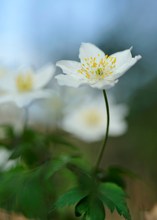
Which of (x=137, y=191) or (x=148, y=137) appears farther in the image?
(x=148, y=137)

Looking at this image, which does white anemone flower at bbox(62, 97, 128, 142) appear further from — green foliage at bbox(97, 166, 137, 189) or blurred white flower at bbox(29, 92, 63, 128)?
green foliage at bbox(97, 166, 137, 189)

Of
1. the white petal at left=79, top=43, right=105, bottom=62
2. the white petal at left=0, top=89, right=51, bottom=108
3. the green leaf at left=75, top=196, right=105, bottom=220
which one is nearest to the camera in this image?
the green leaf at left=75, top=196, right=105, bottom=220

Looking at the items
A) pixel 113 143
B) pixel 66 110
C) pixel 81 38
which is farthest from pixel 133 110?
pixel 66 110

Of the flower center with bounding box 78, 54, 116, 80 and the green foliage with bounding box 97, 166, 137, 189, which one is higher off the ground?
the flower center with bounding box 78, 54, 116, 80

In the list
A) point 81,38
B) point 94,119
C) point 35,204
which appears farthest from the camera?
point 81,38

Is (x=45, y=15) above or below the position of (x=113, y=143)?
above

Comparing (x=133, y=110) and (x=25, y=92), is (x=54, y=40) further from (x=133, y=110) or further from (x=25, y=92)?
(x=25, y=92)

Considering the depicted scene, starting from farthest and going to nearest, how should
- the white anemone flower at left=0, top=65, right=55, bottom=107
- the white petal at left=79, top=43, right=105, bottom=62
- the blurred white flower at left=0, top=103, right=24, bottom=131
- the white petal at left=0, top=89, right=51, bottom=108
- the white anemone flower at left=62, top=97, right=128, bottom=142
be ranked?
the white anemone flower at left=62, top=97, right=128, bottom=142
the blurred white flower at left=0, top=103, right=24, bottom=131
the white anemone flower at left=0, top=65, right=55, bottom=107
the white petal at left=0, top=89, right=51, bottom=108
the white petal at left=79, top=43, right=105, bottom=62

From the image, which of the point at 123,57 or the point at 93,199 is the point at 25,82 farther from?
the point at 93,199

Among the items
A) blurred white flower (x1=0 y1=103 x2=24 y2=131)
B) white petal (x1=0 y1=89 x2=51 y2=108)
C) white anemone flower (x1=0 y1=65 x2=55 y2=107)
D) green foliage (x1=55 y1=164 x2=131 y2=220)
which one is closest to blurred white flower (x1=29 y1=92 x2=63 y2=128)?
blurred white flower (x1=0 y1=103 x2=24 y2=131)
